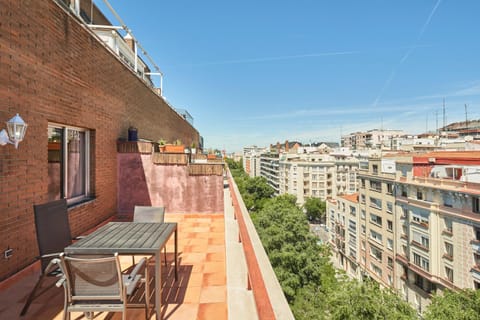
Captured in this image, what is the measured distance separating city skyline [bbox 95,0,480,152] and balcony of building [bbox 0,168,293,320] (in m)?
5.83

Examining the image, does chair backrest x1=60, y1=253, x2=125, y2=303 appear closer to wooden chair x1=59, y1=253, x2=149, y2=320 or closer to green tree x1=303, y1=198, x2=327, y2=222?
wooden chair x1=59, y1=253, x2=149, y2=320

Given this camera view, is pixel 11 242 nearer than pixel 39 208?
No

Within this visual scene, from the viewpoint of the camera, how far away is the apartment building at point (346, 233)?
3009cm

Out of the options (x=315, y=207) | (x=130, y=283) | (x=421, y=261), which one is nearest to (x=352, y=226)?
(x=421, y=261)

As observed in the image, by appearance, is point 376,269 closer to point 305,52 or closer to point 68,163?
point 68,163

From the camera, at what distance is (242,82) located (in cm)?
3575

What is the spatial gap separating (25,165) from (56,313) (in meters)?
1.84

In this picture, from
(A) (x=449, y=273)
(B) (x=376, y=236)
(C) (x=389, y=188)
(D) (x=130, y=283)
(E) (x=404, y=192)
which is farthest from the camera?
(B) (x=376, y=236)

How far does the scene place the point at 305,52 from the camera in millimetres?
43781

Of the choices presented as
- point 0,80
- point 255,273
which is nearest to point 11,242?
point 0,80

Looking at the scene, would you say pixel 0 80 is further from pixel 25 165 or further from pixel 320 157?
pixel 320 157

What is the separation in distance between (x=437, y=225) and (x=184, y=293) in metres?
23.9

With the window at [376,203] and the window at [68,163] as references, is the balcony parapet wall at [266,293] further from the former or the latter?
the window at [376,203]

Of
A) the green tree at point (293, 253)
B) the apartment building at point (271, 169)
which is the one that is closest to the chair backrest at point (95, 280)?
the green tree at point (293, 253)
